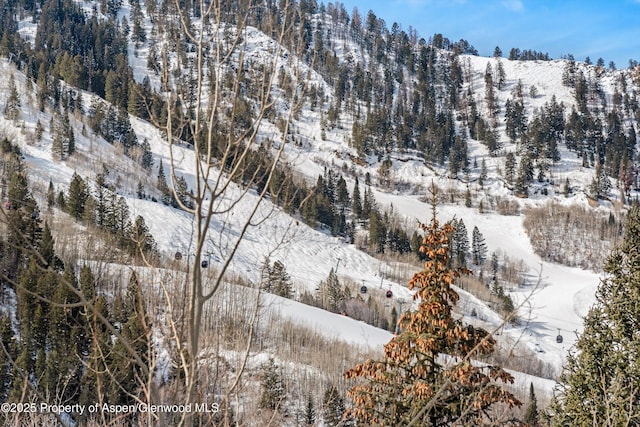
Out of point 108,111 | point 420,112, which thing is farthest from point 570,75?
point 108,111

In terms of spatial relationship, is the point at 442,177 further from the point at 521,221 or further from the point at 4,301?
the point at 4,301

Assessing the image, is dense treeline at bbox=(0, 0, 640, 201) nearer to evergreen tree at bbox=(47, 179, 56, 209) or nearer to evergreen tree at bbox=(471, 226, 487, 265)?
evergreen tree at bbox=(471, 226, 487, 265)

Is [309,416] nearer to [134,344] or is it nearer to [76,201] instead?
[134,344]

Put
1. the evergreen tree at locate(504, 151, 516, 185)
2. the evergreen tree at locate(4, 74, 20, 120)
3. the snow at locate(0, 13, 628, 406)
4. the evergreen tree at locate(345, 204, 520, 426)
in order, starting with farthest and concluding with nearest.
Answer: the evergreen tree at locate(504, 151, 516, 185) → the evergreen tree at locate(4, 74, 20, 120) → the snow at locate(0, 13, 628, 406) → the evergreen tree at locate(345, 204, 520, 426)

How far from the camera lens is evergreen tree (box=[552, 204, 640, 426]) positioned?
632 cm

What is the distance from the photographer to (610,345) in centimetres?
666

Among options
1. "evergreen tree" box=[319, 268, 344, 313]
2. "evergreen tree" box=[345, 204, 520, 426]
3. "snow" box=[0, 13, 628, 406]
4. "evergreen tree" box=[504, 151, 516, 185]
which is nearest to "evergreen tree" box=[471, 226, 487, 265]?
"snow" box=[0, 13, 628, 406]

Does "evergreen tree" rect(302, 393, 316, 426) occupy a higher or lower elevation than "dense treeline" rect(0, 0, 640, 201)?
lower

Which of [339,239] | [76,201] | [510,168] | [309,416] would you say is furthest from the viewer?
[510,168]

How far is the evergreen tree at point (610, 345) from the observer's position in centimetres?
632

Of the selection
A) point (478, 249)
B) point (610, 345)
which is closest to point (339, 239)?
point (478, 249)

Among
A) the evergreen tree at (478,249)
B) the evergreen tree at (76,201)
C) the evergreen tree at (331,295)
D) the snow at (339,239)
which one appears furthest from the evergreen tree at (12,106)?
the evergreen tree at (478,249)

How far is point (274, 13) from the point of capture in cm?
242

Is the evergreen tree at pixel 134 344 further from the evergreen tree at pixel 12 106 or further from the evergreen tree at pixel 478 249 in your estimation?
the evergreen tree at pixel 478 249
